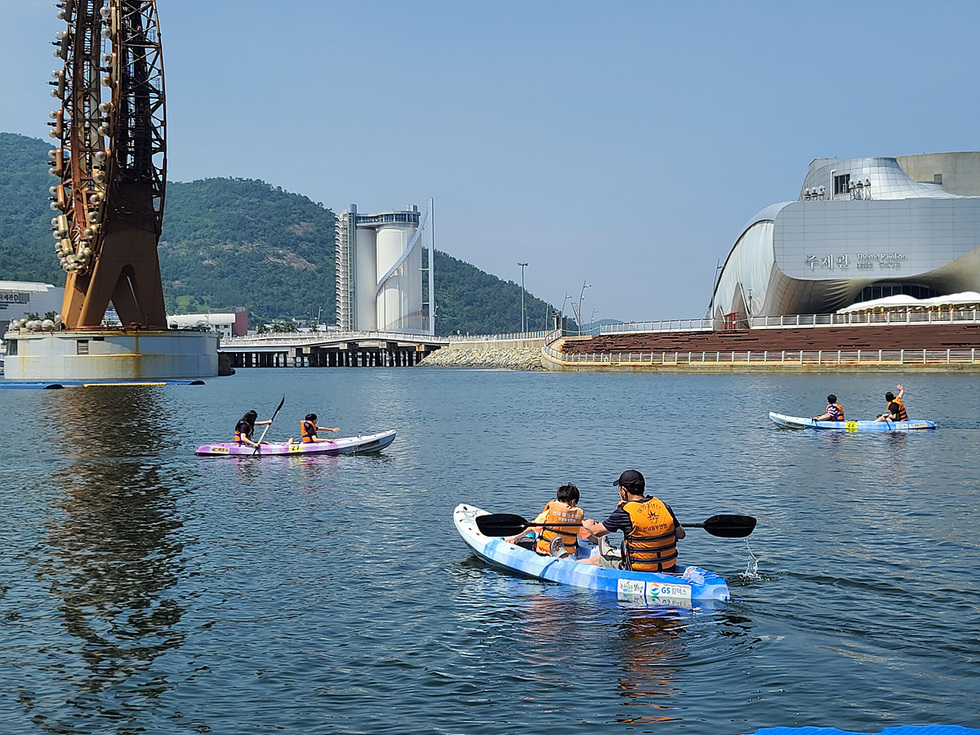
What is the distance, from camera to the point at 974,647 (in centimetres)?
1522

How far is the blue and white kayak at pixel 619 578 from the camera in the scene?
17391mm

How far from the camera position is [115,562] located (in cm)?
2153

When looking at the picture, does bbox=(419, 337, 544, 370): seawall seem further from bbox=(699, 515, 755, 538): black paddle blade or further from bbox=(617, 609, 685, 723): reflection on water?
bbox=(617, 609, 685, 723): reflection on water

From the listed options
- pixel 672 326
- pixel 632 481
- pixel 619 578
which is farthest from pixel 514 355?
pixel 632 481

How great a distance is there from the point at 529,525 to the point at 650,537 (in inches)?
151

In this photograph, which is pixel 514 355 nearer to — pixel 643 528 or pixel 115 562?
pixel 115 562

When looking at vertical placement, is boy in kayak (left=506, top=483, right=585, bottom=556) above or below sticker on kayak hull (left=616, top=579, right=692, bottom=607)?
above

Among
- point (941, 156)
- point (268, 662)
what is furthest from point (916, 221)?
point (268, 662)

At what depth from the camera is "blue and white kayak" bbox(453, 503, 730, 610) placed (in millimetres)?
17391

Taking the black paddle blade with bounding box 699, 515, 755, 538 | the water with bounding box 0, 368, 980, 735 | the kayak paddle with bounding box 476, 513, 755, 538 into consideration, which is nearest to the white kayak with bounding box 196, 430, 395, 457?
the water with bounding box 0, 368, 980, 735

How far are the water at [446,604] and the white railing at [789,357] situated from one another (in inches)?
2435

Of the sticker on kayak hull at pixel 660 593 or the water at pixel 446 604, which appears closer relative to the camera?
the water at pixel 446 604

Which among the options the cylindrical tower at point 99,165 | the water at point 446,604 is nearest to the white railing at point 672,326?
the cylindrical tower at point 99,165

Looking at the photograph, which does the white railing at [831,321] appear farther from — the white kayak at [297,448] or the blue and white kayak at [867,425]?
the white kayak at [297,448]
